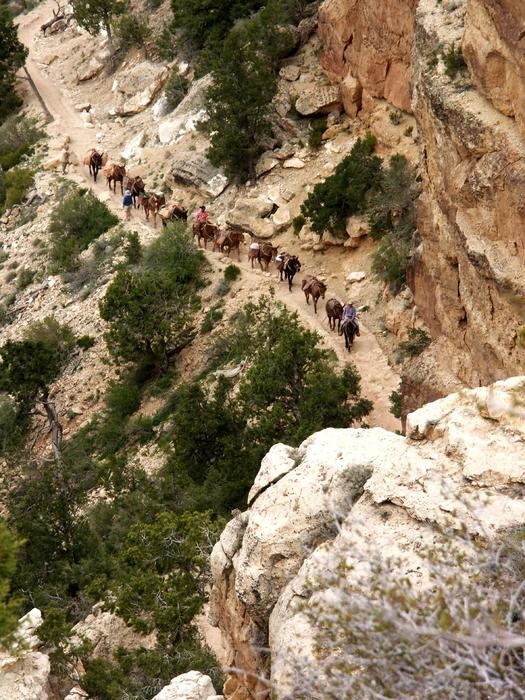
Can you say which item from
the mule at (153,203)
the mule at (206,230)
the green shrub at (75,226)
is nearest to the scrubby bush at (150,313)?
the mule at (206,230)

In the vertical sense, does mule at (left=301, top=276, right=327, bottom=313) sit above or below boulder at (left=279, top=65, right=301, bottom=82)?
below

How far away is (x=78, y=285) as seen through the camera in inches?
1668

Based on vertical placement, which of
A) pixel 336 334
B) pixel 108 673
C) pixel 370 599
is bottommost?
pixel 336 334

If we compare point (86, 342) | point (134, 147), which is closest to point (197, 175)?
point (134, 147)

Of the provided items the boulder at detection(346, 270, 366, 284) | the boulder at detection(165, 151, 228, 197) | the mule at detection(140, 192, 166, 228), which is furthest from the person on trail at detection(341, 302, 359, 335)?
the mule at detection(140, 192, 166, 228)

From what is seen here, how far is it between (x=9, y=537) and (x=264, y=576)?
20.9ft

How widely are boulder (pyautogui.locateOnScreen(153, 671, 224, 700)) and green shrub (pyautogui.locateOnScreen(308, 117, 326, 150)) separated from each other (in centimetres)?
2972

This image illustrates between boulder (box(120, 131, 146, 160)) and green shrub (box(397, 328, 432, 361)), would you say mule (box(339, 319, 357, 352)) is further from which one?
boulder (box(120, 131, 146, 160))

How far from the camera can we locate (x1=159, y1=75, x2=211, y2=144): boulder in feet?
154

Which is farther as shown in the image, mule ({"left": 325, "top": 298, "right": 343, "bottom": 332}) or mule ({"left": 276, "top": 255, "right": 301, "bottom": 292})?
mule ({"left": 276, "top": 255, "right": 301, "bottom": 292})

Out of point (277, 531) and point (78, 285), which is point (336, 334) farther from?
point (277, 531)

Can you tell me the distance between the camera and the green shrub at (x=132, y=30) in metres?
56.5

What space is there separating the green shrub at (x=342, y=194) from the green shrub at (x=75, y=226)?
12055mm

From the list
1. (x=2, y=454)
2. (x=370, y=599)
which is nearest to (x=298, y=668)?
(x=370, y=599)
